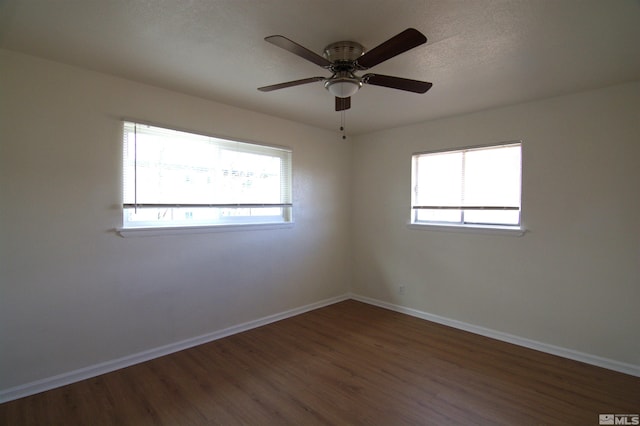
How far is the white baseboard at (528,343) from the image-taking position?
8.54 feet

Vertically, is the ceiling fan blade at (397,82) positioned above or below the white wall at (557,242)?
Answer: above

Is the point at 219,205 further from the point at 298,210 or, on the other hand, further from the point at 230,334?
the point at 230,334

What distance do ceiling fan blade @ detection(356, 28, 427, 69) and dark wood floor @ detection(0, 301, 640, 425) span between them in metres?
2.27

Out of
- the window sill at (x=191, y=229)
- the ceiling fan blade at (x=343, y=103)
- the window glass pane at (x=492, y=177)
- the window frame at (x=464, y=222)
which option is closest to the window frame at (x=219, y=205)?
the window sill at (x=191, y=229)

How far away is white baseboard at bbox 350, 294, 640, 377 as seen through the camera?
2.60 meters

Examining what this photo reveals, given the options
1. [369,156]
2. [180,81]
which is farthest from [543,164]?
[180,81]

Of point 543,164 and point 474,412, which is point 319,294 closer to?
point 474,412

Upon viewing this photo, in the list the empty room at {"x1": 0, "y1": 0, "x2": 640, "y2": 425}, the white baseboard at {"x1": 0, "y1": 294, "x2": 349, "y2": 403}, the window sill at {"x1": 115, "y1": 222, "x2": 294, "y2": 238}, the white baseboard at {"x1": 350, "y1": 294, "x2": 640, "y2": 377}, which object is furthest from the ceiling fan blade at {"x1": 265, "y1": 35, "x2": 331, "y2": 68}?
the white baseboard at {"x1": 350, "y1": 294, "x2": 640, "y2": 377}

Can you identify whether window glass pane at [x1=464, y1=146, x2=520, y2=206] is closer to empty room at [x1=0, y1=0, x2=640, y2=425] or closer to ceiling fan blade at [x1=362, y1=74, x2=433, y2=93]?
empty room at [x1=0, y1=0, x2=640, y2=425]

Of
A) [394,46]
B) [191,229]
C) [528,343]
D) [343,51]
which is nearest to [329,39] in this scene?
[343,51]

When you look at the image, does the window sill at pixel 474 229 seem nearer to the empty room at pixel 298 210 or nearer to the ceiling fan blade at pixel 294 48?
the empty room at pixel 298 210

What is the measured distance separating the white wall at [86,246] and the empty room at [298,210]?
0.05 feet

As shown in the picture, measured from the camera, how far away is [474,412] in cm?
207

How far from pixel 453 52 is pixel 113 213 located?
2931 mm
